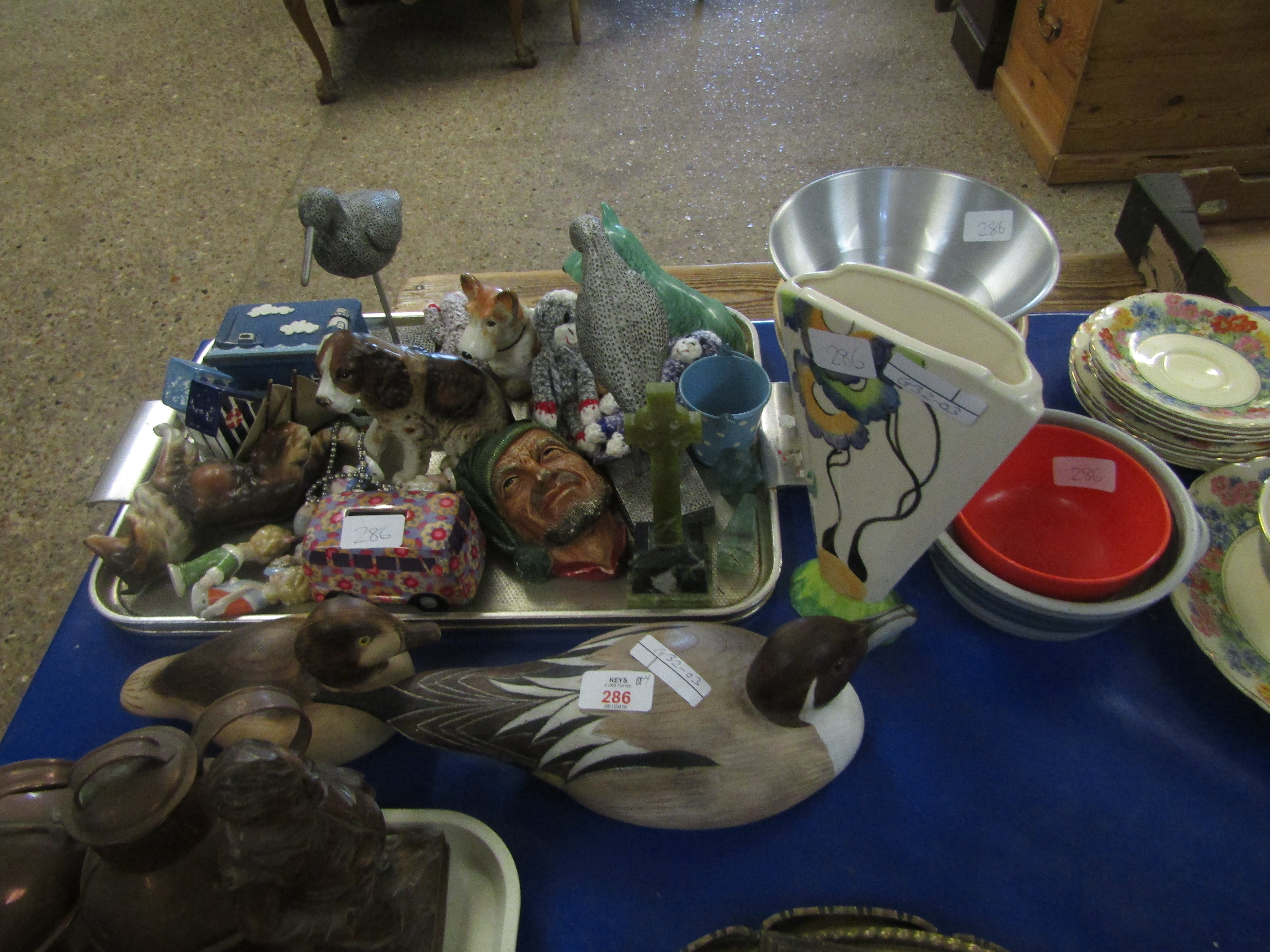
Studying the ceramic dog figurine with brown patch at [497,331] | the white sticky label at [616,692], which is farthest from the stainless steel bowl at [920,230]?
the white sticky label at [616,692]

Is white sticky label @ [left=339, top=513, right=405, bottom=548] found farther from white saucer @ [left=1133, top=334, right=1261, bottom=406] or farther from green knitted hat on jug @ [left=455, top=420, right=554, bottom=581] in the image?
white saucer @ [left=1133, top=334, right=1261, bottom=406]

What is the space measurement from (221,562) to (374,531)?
0.21 metres

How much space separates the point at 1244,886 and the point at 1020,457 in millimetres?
448

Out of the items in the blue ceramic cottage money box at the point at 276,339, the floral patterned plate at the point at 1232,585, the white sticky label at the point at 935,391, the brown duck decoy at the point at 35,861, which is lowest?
the floral patterned plate at the point at 1232,585

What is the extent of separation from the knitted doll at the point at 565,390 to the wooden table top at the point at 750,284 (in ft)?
1.00

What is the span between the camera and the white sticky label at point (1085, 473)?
2.77 feet

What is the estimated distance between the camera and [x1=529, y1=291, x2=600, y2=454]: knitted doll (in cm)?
90

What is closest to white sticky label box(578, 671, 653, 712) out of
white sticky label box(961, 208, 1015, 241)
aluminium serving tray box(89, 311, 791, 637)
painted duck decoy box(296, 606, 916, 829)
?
painted duck decoy box(296, 606, 916, 829)

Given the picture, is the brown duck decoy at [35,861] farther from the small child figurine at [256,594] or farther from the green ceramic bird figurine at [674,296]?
the green ceramic bird figurine at [674,296]

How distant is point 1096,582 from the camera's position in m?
0.72

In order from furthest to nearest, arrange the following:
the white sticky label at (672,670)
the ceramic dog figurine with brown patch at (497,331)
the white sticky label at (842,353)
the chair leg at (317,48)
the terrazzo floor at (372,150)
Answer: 1. the chair leg at (317,48)
2. the terrazzo floor at (372,150)
3. the ceramic dog figurine with brown patch at (497,331)
4. the white sticky label at (672,670)
5. the white sticky label at (842,353)

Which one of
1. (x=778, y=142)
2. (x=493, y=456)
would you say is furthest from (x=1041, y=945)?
(x=778, y=142)

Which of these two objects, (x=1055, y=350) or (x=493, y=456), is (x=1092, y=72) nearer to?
(x=1055, y=350)

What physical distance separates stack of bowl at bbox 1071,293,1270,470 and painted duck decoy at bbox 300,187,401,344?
0.87m
